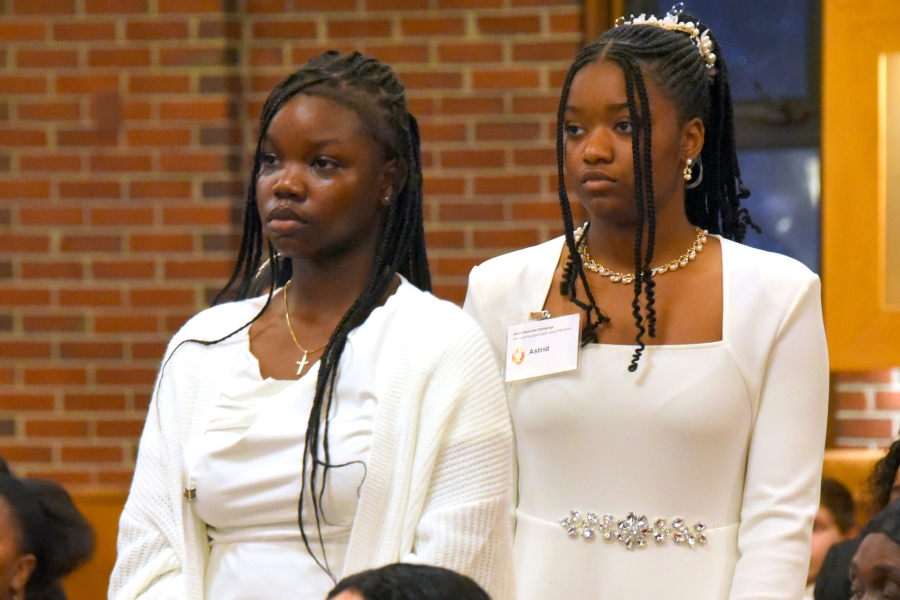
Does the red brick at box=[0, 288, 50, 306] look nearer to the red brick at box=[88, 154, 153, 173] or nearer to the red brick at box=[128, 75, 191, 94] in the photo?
the red brick at box=[88, 154, 153, 173]

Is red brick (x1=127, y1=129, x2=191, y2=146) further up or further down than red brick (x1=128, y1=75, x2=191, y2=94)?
further down

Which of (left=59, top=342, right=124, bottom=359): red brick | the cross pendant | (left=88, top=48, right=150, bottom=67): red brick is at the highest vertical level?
(left=88, top=48, right=150, bottom=67): red brick

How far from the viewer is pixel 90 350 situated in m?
3.50

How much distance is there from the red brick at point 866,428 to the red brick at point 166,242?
6.37ft

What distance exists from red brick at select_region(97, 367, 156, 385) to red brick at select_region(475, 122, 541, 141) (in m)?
1.10

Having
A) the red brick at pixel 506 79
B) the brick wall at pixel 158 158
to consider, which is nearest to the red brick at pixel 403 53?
the brick wall at pixel 158 158

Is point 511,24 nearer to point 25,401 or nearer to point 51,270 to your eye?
point 51,270

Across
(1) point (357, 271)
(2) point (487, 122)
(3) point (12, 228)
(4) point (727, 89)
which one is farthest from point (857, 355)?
(3) point (12, 228)

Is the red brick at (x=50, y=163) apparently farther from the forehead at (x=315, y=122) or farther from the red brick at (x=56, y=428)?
the forehead at (x=315, y=122)

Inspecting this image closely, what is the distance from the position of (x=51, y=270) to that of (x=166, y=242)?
0.33 meters

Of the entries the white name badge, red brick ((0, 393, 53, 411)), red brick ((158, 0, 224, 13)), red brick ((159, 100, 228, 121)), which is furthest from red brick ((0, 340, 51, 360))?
the white name badge

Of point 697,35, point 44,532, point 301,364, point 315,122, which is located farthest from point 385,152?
point 44,532

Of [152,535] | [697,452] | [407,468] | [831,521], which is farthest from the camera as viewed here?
[831,521]

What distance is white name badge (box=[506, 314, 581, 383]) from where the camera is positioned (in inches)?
70.4
